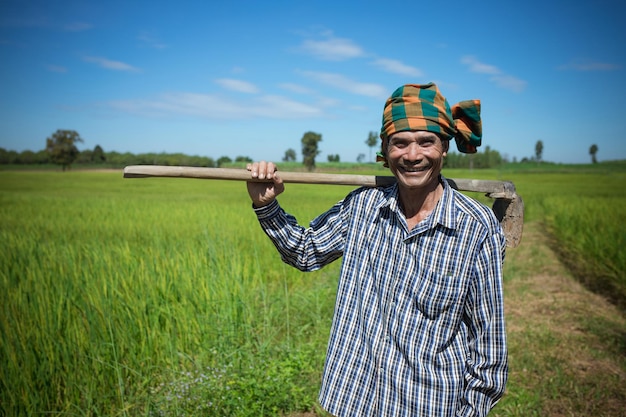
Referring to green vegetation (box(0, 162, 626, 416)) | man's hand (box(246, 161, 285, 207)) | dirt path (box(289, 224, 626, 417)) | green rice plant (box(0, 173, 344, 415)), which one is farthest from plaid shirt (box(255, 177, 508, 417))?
dirt path (box(289, 224, 626, 417))

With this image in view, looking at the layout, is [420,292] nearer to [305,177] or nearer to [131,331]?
[305,177]

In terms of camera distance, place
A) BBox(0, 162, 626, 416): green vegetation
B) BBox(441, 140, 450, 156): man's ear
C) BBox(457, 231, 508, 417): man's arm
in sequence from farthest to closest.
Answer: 1. BBox(0, 162, 626, 416): green vegetation
2. BBox(441, 140, 450, 156): man's ear
3. BBox(457, 231, 508, 417): man's arm

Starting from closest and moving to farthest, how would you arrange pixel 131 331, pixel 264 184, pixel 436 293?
pixel 436 293, pixel 264 184, pixel 131 331

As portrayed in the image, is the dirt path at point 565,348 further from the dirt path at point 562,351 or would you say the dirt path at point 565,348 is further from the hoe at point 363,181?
the hoe at point 363,181

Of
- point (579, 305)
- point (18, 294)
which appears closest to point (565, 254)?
point (579, 305)

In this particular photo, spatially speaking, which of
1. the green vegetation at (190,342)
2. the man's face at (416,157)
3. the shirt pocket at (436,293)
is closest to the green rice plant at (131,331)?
the green vegetation at (190,342)

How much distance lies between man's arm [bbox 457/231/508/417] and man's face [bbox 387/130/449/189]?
10.6 inches

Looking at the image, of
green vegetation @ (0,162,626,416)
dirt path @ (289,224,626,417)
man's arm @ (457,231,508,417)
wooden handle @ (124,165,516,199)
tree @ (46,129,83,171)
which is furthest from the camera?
tree @ (46,129,83,171)

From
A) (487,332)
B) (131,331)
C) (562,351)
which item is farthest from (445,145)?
(562,351)

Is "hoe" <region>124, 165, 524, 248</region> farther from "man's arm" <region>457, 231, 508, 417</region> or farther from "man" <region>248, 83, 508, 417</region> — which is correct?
"man's arm" <region>457, 231, 508, 417</region>

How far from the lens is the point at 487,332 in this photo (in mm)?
1227

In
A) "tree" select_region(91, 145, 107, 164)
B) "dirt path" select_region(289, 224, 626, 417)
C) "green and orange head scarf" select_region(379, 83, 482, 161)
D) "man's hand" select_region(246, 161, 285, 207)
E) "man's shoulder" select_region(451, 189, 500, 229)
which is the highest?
"tree" select_region(91, 145, 107, 164)

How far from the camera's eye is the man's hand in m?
1.43

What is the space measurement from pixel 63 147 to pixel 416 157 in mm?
62269
